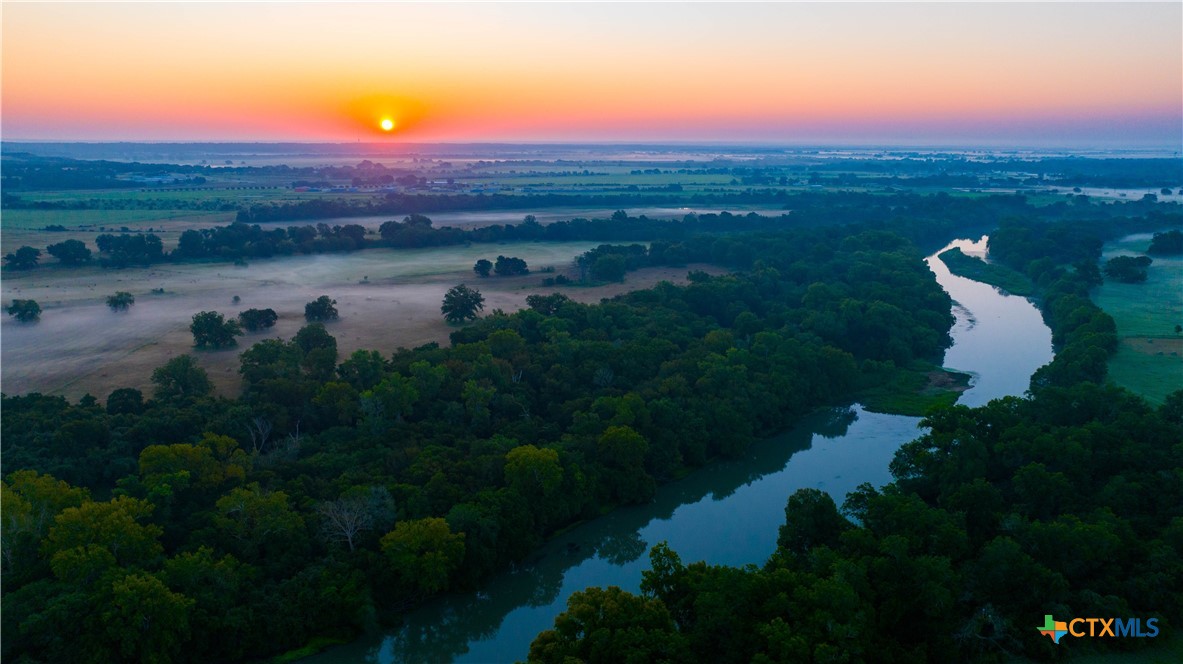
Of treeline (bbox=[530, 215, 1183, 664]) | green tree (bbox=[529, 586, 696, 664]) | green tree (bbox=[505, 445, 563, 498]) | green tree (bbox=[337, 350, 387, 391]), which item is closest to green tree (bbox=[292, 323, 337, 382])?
green tree (bbox=[337, 350, 387, 391])

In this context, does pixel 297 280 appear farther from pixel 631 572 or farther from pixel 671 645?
pixel 671 645

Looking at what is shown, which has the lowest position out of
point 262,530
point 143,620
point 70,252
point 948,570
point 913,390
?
point 913,390

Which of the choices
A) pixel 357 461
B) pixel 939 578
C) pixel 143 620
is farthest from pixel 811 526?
pixel 143 620

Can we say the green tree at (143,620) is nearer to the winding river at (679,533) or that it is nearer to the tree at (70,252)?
the winding river at (679,533)

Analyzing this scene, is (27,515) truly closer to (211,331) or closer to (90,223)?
(211,331)

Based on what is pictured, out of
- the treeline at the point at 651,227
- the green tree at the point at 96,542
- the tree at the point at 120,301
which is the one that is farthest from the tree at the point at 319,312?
the green tree at the point at 96,542

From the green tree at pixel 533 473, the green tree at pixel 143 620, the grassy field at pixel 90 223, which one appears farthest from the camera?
the grassy field at pixel 90 223

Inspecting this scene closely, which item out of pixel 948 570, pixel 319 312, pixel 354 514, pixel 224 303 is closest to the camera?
pixel 948 570
